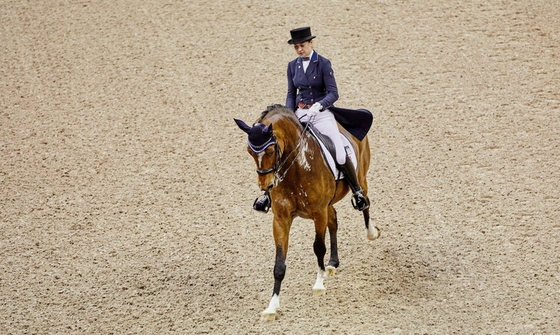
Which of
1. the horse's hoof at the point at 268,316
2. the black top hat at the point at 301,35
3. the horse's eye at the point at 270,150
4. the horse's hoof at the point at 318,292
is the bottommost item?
the horse's hoof at the point at 318,292

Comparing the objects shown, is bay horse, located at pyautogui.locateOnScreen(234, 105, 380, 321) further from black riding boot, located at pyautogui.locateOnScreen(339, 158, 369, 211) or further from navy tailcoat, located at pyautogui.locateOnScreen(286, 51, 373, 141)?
navy tailcoat, located at pyautogui.locateOnScreen(286, 51, 373, 141)

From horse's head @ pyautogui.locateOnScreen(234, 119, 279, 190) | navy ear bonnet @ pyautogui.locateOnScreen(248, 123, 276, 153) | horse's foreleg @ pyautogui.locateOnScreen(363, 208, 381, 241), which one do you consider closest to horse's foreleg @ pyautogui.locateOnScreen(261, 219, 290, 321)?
horse's head @ pyautogui.locateOnScreen(234, 119, 279, 190)

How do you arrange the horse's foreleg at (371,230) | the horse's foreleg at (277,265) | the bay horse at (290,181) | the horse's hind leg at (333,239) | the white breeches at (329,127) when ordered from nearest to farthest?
1. the bay horse at (290,181)
2. the horse's foreleg at (277,265)
3. the white breeches at (329,127)
4. the horse's hind leg at (333,239)
5. the horse's foreleg at (371,230)

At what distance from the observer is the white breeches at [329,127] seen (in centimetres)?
1117

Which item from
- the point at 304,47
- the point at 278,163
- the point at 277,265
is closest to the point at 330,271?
the point at 277,265

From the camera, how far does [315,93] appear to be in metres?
11.4

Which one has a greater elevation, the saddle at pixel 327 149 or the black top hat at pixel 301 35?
the black top hat at pixel 301 35

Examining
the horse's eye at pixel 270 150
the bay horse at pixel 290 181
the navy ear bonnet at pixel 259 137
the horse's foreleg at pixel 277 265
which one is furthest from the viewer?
the horse's foreleg at pixel 277 265

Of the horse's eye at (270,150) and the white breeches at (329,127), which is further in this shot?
the white breeches at (329,127)

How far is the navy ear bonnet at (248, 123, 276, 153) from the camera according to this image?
31.2ft

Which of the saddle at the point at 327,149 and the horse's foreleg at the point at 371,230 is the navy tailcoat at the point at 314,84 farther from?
the horse's foreleg at the point at 371,230

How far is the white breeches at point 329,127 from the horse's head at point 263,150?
59.2 inches

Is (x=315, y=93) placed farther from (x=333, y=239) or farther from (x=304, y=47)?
(x=333, y=239)

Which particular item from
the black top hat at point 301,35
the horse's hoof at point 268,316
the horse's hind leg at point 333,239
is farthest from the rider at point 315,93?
the horse's hoof at point 268,316
